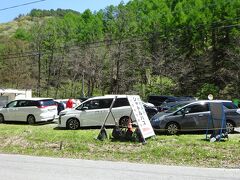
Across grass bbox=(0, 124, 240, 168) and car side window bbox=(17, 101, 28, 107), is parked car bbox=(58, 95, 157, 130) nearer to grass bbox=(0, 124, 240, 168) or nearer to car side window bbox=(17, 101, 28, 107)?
grass bbox=(0, 124, 240, 168)

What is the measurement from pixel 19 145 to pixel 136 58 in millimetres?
48178

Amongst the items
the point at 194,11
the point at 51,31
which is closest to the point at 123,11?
the point at 194,11

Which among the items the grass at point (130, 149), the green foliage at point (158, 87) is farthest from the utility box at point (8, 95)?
the grass at point (130, 149)

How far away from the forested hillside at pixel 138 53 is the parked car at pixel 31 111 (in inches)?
1186

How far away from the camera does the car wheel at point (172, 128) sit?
18859 millimetres

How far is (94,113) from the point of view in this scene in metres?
21.4

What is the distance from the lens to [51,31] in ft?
233

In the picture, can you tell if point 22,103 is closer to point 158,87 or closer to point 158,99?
point 158,99

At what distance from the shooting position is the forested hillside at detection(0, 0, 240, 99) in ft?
191

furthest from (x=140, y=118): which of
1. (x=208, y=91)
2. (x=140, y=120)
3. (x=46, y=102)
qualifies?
(x=208, y=91)

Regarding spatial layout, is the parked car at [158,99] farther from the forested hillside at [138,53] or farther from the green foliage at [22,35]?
the green foliage at [22,35]

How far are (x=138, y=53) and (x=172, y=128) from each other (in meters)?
46.2

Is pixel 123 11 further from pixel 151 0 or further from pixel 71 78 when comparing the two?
pixel 71 78

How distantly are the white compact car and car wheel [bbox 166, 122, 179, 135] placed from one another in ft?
8.67
